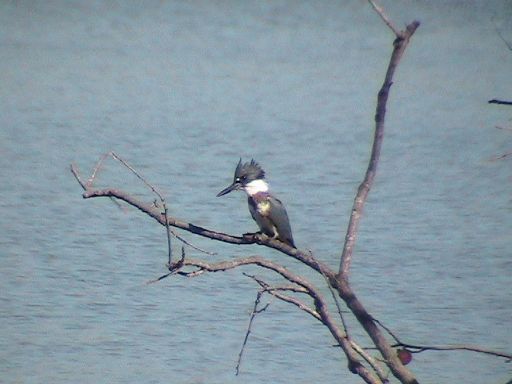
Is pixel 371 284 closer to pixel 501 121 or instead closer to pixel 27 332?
pixel 27 332

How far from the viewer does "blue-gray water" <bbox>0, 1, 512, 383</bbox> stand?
5215mm

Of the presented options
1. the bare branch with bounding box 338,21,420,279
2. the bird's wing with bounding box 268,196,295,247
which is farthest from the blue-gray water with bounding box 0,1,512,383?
the bare branch with bounding box 338,21,420,279

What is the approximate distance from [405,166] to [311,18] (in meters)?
5.93

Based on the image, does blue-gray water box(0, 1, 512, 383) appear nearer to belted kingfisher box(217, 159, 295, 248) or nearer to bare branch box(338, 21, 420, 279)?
belted kingfisher box(217, 159, 295, 248)

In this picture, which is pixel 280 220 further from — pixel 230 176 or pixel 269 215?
pixel 230 176

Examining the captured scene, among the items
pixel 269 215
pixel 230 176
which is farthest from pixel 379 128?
pixel 230 176

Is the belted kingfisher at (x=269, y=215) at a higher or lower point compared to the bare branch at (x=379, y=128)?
higher

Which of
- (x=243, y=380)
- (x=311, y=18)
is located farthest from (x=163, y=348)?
(x=311, y=18)

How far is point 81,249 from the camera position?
248 inches

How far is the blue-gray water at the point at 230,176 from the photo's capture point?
205 inches

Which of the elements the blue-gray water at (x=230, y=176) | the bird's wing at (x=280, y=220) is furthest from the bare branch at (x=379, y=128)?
the blue-gray water at (x=230, y=176)

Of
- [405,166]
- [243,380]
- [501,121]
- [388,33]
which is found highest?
[388,33]

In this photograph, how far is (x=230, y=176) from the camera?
→ 757cm

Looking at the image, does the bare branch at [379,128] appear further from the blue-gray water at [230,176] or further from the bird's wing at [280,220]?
the blue-gray water at [230,176]
